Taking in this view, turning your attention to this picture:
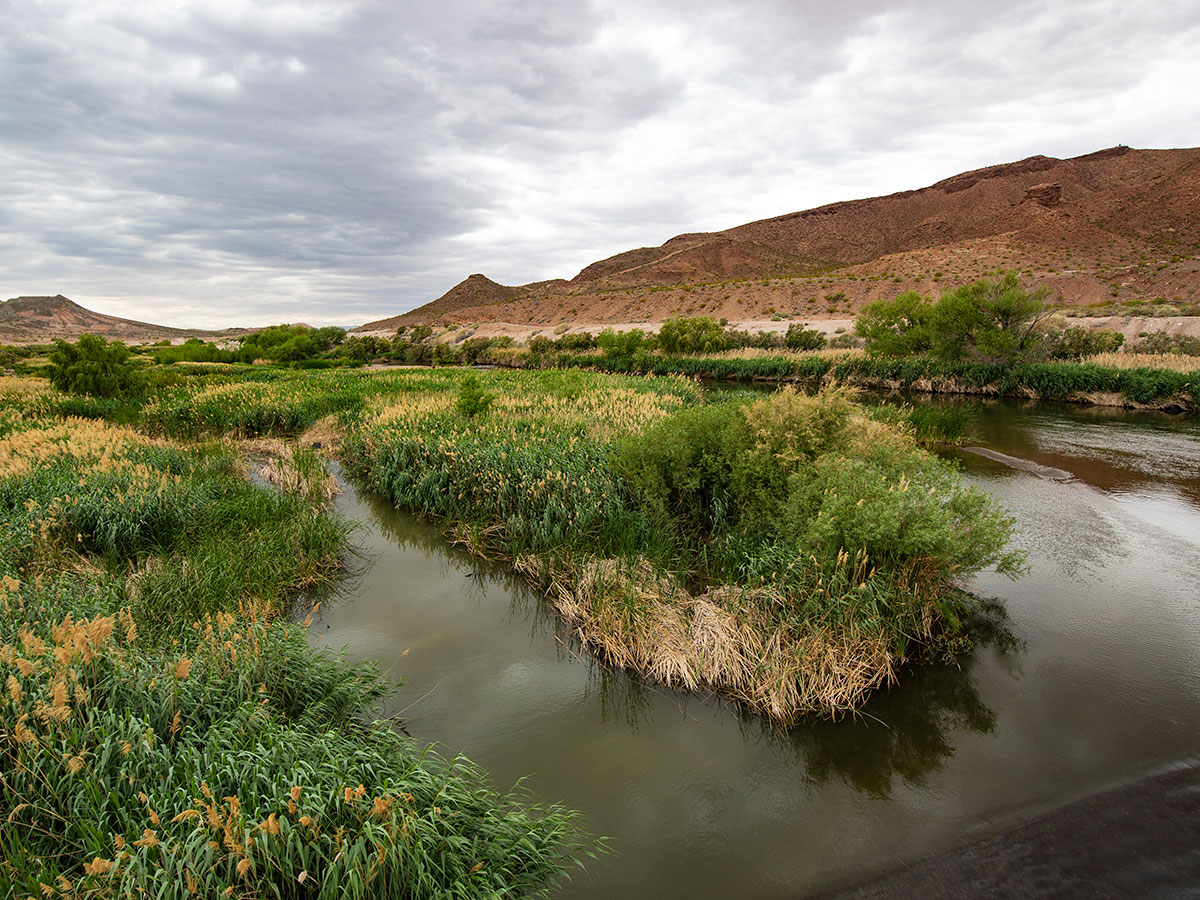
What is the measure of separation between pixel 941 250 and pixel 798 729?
86.4 m

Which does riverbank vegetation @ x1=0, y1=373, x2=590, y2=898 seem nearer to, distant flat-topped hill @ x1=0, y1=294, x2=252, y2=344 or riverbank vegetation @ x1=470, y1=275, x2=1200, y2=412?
riverbank vegetation @ x1=470, y1=275, x2=1200, y2=412

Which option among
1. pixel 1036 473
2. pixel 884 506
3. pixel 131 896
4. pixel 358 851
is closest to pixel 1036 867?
pixel 884 506

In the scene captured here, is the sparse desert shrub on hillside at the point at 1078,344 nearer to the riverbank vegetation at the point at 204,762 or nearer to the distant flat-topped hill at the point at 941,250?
the distant flat-topped hill at the point at 941,250

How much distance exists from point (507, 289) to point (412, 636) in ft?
461

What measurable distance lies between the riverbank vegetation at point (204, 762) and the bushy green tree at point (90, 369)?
16073 millimetres

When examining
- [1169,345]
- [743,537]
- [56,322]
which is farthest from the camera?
[56,322]

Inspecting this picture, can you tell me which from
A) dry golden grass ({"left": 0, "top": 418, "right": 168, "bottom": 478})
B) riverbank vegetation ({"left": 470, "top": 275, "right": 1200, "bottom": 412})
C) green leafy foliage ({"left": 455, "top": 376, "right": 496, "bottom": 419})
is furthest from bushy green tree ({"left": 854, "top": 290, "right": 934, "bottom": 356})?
dry golden grass ({"left": 0, "top": 418, "right": 168, "bottom": 478})

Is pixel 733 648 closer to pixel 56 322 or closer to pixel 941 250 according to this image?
pixel 941 250

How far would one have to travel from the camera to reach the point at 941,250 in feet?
242

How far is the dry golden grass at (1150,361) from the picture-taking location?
22797 millimetres

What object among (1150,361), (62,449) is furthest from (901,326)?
(62,449)

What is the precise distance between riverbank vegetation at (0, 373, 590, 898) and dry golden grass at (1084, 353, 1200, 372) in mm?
30042

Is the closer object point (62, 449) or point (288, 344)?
point (62, 449)

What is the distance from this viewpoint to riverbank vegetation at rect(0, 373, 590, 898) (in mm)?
2641
